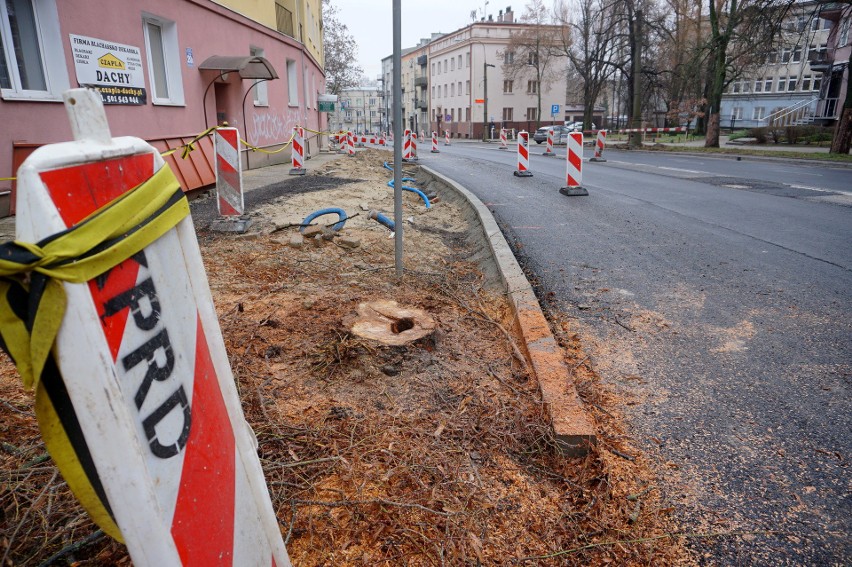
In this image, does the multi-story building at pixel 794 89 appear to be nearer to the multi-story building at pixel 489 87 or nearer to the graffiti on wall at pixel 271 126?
Answer: the multi-story building at pixel 489 87

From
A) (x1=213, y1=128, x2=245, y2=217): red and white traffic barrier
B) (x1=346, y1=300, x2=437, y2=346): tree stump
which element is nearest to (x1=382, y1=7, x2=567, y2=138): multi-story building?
(x1=213, y1=128, x2=245, y2=217): red and white traffic barrier

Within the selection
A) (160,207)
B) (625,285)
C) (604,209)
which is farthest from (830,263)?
(160,207)

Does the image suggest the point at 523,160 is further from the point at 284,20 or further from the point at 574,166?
the point at 284,20

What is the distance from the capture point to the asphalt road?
2.29 metres

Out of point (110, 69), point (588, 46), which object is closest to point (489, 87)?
point (588, 46)

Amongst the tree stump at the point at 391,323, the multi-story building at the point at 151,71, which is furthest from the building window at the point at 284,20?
the tree stump at the point at 391,323

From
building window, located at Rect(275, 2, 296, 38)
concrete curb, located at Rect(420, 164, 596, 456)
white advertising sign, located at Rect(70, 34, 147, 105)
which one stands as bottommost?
concrete curb, located at Rect(420, 164, 596, 456)

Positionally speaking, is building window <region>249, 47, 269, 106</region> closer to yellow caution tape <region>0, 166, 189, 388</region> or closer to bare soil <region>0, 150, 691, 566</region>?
bare soil <region>0, 150, 691, 566</region>

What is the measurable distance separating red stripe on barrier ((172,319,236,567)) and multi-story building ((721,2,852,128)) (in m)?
47.4

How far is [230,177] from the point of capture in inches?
303

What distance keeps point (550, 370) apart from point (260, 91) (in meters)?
18.3

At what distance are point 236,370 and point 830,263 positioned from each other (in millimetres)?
6003

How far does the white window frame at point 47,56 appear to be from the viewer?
816 cm

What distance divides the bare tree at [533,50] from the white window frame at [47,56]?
44.1 m
